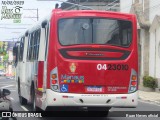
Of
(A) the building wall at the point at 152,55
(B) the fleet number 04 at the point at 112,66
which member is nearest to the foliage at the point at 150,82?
(A) the building wall at the point at 152,55

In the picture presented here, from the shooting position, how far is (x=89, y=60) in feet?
44.1

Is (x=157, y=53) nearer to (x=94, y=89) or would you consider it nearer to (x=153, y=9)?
(x=153, y=9)

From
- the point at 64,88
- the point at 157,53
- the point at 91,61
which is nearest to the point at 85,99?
the point at 64,88

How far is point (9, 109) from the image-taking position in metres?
10.9

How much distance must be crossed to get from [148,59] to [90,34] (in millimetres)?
25643

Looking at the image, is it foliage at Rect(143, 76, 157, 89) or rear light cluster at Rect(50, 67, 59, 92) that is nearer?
rear light cluster at Rect(50, 67, 59, 92)

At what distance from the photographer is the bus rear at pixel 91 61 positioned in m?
13.2

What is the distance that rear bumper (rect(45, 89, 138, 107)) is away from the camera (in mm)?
13148

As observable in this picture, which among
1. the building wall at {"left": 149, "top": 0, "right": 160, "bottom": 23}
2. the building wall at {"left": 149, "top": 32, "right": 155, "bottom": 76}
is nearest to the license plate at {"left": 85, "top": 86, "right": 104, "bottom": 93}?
the building wall at {"left": 149, "top": 0, "right": 160, "bottom": 23}

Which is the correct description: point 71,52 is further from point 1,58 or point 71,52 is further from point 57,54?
point 1,58

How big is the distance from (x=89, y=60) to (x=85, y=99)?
110cm

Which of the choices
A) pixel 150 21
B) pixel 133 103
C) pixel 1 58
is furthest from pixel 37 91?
pixel 1 58

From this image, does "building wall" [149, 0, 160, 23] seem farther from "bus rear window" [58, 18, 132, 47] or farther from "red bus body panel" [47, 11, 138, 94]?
"red bus body panel" [47, 11, 138, 94]

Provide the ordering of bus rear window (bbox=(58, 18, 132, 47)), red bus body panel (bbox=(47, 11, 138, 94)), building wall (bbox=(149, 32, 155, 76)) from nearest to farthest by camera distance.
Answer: red bus body panel (bbox=(47, 11, 138, 94)) → bus rear window (bbox=(58, 18, 132, 47)) → building wall (bbox=(149, 32, 155, 76))
